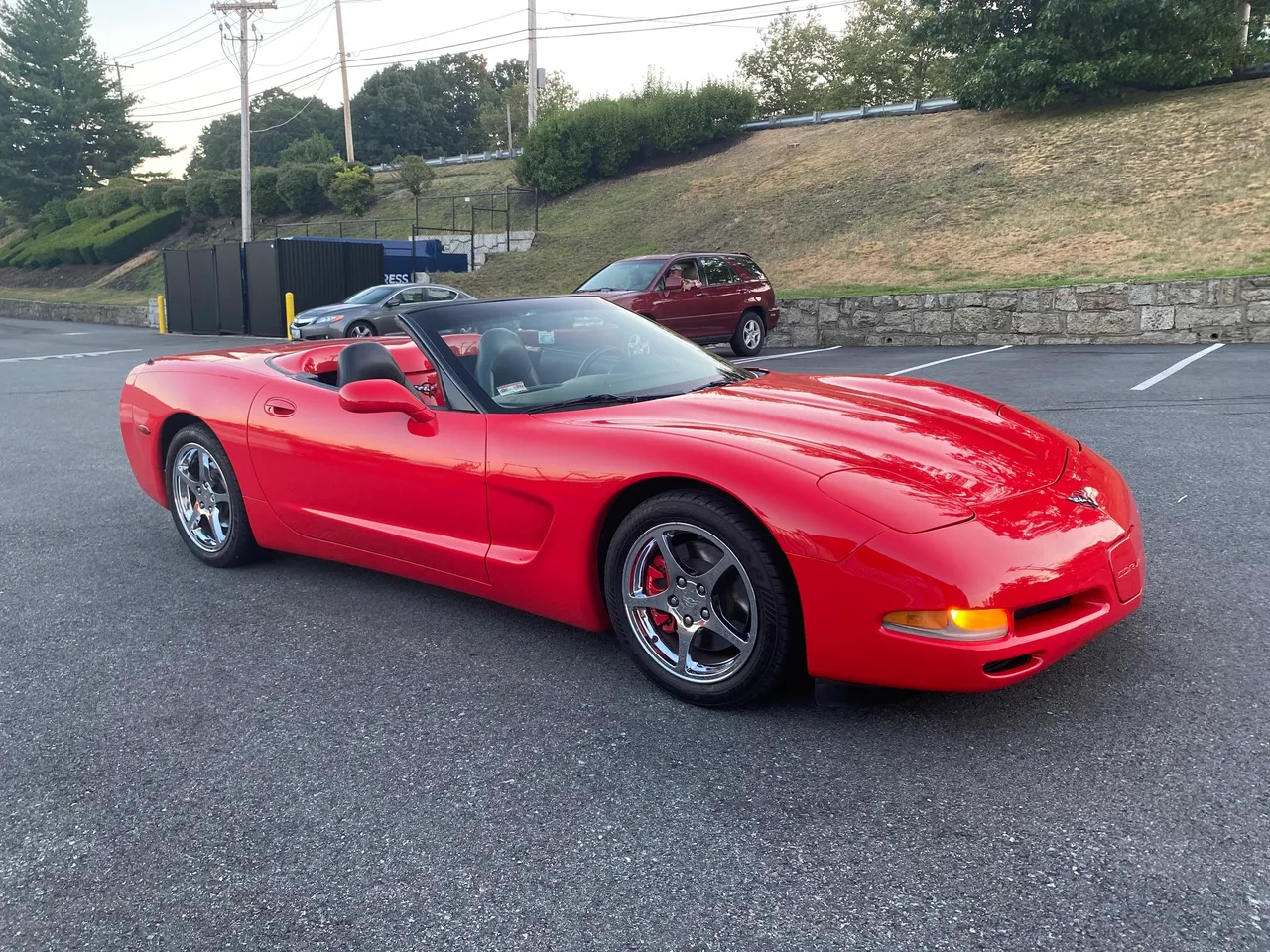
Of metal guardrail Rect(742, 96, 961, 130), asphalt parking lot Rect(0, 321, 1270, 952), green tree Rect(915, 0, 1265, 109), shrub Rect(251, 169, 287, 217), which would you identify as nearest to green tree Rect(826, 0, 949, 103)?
metal guardrail Rect(742, 96, 961, 130)

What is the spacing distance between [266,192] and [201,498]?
43.2m

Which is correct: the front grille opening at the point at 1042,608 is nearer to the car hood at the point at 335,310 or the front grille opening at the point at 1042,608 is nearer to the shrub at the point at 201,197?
the car hood at the point at 335,310

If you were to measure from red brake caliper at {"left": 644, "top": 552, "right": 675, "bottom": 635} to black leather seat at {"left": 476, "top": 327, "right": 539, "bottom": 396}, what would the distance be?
97 cm

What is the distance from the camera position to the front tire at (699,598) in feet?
9.32

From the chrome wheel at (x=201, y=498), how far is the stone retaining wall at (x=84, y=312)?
29653 mm

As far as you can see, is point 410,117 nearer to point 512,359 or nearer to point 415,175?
point 415,175

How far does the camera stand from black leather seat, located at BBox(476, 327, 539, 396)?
12.3 ft

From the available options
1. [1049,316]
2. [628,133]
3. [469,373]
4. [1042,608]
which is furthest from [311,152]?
[1042,608]

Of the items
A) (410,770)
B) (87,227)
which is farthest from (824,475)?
(87,227)

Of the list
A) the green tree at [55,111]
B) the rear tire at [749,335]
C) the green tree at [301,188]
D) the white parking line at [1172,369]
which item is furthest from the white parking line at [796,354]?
the green tree at [55,111]

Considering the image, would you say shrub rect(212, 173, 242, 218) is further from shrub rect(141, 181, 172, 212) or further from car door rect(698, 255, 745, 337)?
car door rect(698, 255, 745, 337)

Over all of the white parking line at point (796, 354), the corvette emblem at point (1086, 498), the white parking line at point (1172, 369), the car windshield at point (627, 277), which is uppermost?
the car windshield at point (627, 277)

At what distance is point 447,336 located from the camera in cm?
386

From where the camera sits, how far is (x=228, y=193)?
44.9 meters
